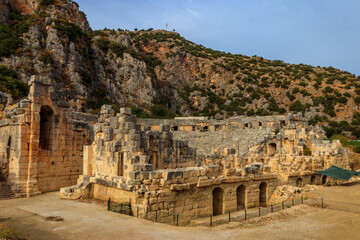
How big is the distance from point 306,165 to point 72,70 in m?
39.3

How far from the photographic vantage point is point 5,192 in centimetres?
1407

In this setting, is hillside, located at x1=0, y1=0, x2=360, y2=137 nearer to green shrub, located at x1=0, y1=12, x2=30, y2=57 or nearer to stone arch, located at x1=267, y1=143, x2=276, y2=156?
green shrub, located at x1=0, y1=12, x2=30, y2=57

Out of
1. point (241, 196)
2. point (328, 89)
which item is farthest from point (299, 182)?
point (328, 89)

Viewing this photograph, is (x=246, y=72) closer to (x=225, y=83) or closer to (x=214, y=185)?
Result: (x=225, y=83)

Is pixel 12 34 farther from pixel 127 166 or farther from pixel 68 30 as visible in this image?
pixel 127 166

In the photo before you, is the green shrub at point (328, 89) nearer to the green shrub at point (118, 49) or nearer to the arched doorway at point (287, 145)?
the arched doorway at point (287, 145)

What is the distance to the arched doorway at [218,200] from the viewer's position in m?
13.1

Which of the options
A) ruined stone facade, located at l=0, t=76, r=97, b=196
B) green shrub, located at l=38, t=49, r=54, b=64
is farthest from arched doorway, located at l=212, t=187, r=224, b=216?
green shrub, located at l=38, t=49, r=54, b=64

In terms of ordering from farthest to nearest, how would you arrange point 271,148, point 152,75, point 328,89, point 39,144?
1. point 152,75
2. point 328,89
3. point 271,148
4. point 39,144

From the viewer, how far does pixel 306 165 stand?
19.7 metres

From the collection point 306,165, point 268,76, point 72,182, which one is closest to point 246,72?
point 268,76

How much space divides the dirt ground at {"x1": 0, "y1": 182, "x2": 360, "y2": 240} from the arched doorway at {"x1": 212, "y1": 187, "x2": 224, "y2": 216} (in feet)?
7.84

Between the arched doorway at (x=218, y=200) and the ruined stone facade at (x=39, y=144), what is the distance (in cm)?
948

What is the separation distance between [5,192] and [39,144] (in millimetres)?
3663
